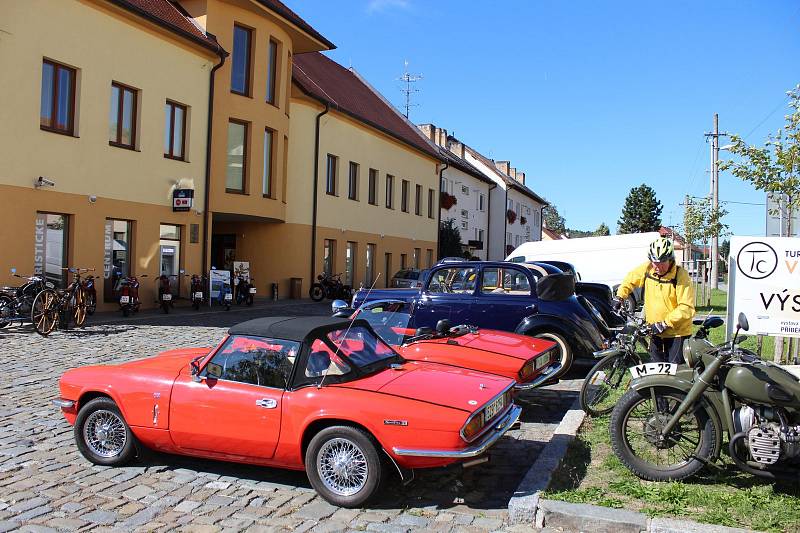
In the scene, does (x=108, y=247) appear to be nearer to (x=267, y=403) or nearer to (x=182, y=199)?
(x=182, y=199)

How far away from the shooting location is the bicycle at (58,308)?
1257cm

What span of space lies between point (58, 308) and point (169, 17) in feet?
34.0

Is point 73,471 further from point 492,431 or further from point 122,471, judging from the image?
point 492,431

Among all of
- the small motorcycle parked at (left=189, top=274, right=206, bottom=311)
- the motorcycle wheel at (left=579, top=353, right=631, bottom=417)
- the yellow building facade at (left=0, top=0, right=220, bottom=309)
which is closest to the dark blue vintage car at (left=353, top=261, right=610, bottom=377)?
the motorcycle wheel at (left=579, top=353, right=631, bottom=417)

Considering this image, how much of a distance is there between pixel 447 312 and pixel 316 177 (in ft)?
59.8

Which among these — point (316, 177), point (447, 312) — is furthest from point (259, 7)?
point (447, 312)

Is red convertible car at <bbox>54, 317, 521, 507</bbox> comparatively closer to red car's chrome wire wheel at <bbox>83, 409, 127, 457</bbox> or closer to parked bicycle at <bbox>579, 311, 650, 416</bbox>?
red car's chrome wire wheel at <bbox>83, 409, 127, 457</bbox>

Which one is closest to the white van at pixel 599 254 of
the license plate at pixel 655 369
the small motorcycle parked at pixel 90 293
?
the small motorcycle parked at pixel 90 293

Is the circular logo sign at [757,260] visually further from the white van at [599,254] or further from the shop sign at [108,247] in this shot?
the shop sign at [108,247]

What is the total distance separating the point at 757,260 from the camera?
7352 millimetres

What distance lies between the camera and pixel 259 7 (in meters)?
21.8

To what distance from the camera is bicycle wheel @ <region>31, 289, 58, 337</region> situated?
41.1 ft

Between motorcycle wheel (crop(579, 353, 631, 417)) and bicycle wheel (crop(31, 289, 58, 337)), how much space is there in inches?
393

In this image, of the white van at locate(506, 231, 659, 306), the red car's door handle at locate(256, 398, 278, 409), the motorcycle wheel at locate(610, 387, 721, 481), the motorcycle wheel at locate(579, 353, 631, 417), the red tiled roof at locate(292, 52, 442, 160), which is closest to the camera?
the motorcycle wheel at locate(610, 387, 721, 481)
